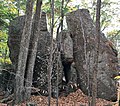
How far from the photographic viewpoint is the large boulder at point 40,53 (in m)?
13.0

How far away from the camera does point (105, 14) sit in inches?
826

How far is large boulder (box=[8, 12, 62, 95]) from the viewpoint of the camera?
42.8 feet

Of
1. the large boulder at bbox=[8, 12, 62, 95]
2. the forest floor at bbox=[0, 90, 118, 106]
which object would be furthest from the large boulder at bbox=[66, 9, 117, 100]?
the large boulder at bbox=[8, 12, 62, 95]

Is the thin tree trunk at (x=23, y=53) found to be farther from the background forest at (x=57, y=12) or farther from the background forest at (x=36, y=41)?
the background forest at (x=57, y=12)

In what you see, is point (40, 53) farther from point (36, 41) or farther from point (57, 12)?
point (57, 12)

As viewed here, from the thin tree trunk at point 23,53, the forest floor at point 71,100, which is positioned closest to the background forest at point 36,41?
the thin tree trunk at point 23,53

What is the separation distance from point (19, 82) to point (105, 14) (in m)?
13.2

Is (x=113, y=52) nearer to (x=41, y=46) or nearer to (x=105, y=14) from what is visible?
(x=41, y=46)

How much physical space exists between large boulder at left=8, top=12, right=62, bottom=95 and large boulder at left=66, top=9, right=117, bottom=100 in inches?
50.7

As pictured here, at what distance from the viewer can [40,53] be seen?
1338 centimetres

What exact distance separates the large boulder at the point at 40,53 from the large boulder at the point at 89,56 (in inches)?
50.7

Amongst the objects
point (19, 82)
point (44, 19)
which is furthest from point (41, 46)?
point (19, 82)

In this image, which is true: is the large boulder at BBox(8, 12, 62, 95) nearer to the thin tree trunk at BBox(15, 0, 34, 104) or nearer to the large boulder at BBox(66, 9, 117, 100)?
the large boulder at BBox(66, 9, 117, 100)

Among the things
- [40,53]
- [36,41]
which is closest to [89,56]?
[40,53]
